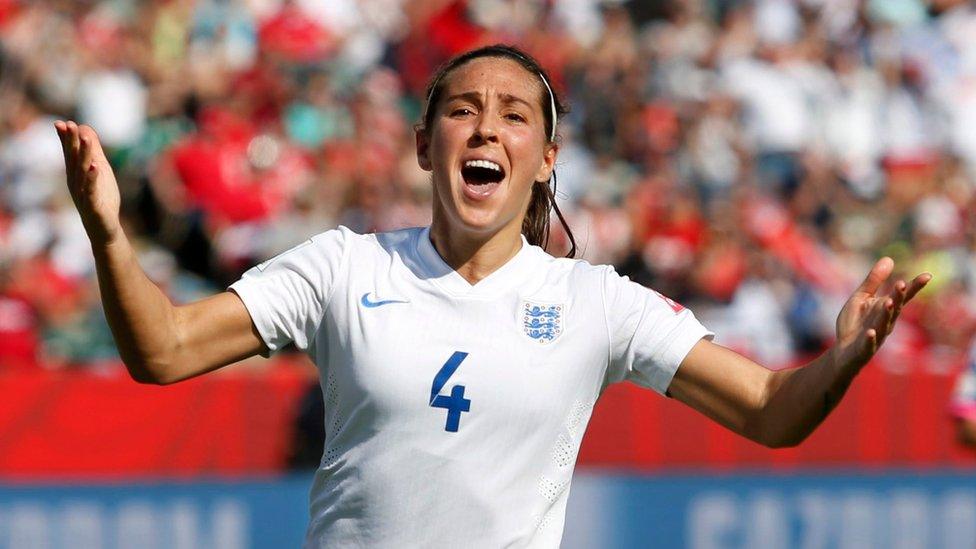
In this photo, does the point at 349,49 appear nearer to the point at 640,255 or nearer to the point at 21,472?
the point at 640,255

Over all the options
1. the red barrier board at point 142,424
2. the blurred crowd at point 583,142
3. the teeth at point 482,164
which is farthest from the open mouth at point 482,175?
the blurred crowd at point 583,142

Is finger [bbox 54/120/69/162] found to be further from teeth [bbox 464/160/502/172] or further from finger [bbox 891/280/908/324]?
finger [bbox 891/280/908/324]

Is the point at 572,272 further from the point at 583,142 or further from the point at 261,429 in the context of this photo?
the point at 583,142

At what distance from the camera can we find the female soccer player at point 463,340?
3357 millimetres

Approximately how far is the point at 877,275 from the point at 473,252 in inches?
35.7

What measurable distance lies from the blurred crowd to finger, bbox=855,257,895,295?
609 centimetres

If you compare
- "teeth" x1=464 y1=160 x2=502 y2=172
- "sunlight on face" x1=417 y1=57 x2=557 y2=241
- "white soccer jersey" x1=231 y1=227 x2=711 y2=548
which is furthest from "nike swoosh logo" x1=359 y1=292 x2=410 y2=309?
"teeth" x1=464 y1=160 x2=502 y2=172

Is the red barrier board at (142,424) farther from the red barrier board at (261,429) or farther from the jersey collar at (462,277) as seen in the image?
the jersey collar at (462,277)

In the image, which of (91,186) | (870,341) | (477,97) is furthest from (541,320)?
(91,186)

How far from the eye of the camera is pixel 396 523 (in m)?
3.36

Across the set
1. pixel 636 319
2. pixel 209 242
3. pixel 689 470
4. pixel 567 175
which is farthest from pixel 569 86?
pixel 636 319

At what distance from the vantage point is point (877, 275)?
347 cm

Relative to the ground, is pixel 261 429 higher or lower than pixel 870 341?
lower

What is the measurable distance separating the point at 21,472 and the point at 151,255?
239 centimetres
